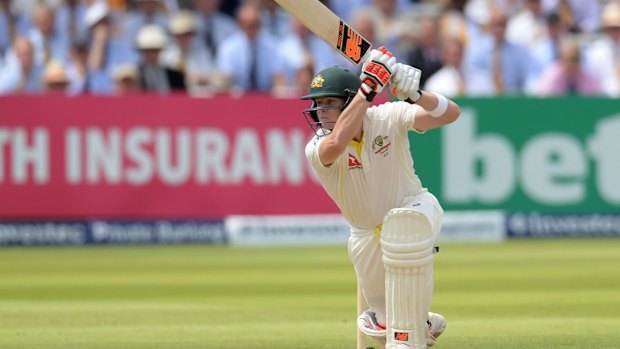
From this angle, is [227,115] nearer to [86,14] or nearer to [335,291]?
[86,14]

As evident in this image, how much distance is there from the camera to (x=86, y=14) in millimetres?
14062

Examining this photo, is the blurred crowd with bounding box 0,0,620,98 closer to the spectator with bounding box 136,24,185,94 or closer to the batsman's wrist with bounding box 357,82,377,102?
the spectator with bounding box 136,24,185,94

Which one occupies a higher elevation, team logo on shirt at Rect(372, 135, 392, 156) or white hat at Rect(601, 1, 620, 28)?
white hat at Rect(601, 1, 620, 28)

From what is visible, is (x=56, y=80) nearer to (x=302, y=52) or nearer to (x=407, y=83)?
(x=302, y=52)

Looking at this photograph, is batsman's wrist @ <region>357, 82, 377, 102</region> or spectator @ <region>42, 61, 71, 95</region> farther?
spectator @ <region>42, 61, 71, 95</region>

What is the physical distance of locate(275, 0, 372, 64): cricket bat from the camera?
5488mm

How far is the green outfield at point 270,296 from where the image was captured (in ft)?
21.6

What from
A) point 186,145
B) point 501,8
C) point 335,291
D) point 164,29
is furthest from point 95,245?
point 501,8

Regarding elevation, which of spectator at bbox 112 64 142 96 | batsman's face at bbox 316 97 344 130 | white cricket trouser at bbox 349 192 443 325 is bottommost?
white cricket trouser at bbox 349 192 443 325

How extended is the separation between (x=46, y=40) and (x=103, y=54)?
62 centimetres

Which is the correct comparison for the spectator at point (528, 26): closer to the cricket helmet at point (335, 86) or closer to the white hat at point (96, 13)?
the white hat at point (96, 13)

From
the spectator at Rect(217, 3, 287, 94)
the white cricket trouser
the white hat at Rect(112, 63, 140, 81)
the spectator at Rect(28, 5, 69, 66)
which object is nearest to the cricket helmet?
the white cricket trouser

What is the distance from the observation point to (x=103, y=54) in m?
13.6

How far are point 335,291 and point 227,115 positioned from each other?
4.02 metres
